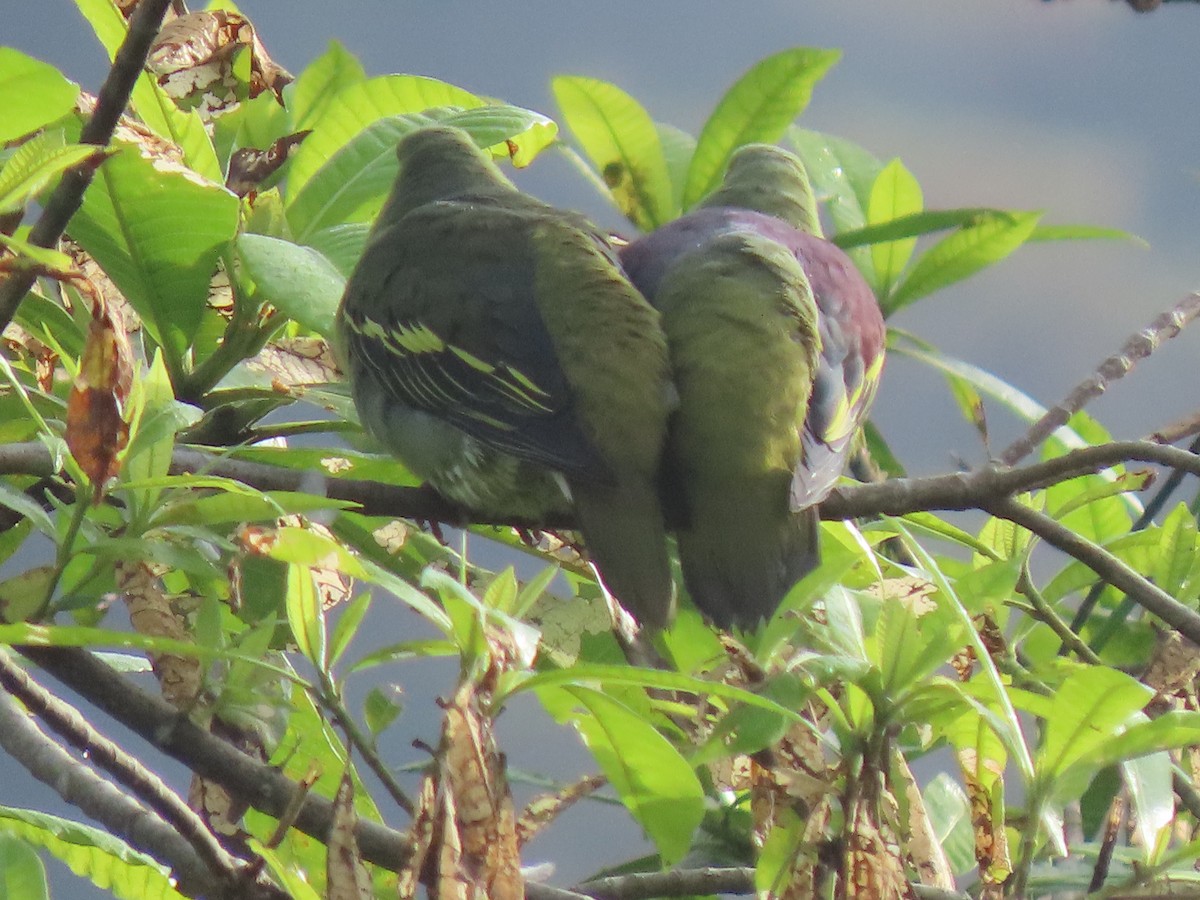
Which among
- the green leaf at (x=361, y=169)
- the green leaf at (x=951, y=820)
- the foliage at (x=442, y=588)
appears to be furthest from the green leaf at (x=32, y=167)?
the green leaf at (x=951, y=820)

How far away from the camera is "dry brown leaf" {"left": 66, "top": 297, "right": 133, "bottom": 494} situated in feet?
3.83

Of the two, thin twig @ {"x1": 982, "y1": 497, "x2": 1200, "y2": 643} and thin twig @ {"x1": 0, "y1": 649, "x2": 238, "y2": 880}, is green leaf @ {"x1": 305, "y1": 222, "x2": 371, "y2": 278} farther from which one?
thin twig @ {"x1": 982, "y1": 497, "x2": 1200, "y2": 643}

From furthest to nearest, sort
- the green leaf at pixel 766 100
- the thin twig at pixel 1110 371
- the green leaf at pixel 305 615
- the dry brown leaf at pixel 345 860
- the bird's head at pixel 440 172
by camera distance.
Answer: the bird's head at pixel 440 172 → the green leaf at pixel 766 100 → the thin twig at pixel 1110 371 → the green leaf at pixel 305 615 → the dry brown leaf at pixel 345 860

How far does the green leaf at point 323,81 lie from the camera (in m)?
2.31

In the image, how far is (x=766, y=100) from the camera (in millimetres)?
2479

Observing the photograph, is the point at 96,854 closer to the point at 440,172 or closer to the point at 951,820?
the point at 951,820

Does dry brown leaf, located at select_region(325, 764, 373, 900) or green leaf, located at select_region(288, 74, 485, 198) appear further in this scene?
green leaf, located at select_region(288, 74, 485, 198)

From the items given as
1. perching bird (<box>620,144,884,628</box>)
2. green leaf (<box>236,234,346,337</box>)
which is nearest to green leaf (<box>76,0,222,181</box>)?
green leaf (<box>236,234,346,337</box>)

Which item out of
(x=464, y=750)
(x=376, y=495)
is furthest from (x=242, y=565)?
(x=464, y=750)

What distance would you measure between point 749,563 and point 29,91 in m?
0.97

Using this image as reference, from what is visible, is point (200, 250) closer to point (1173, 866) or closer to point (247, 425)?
point (247, 425)

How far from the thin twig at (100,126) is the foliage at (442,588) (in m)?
0.04

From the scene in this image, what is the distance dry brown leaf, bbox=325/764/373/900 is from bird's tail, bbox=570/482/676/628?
69 centimetres

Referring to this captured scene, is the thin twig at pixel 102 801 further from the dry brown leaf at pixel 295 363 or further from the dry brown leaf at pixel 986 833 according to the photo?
the dry brown leaf at pixel 986 833
